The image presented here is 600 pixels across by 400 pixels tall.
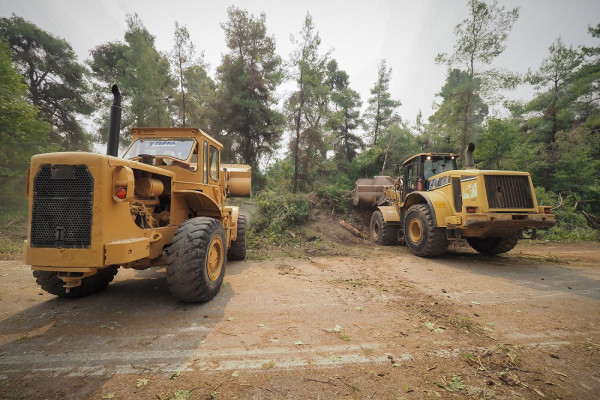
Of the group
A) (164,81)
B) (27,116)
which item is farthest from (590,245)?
(27,116)

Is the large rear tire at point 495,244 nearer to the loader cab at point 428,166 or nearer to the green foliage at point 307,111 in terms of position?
the loader cab at point 428,166

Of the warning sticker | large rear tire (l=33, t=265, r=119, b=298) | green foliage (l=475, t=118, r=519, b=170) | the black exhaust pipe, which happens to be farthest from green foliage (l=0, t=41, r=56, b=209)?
green foliage (l=475, t=118, r=519, b=170)

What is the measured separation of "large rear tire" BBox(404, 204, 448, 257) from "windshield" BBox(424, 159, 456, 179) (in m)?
1.65

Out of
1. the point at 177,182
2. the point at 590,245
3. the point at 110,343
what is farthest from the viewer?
the point at 590,245

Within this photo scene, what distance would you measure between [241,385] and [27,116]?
→ 62.7ft

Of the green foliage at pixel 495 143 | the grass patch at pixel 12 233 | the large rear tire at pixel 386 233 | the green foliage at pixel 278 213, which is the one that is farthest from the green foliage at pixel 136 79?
the green foliage at pixel 495 143

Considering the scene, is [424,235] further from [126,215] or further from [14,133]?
[14,133]

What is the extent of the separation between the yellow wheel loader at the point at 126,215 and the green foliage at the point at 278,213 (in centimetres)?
495

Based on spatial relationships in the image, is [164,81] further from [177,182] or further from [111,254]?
[111,254]

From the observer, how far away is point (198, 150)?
452cm

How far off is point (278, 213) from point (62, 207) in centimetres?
793

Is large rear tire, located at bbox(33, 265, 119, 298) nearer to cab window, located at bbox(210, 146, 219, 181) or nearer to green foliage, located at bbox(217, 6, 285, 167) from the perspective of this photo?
cab window, located at bbox(210, 146, 219, 181)

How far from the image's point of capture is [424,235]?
6.64 m

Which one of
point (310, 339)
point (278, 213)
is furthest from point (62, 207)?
point (278, 213)
